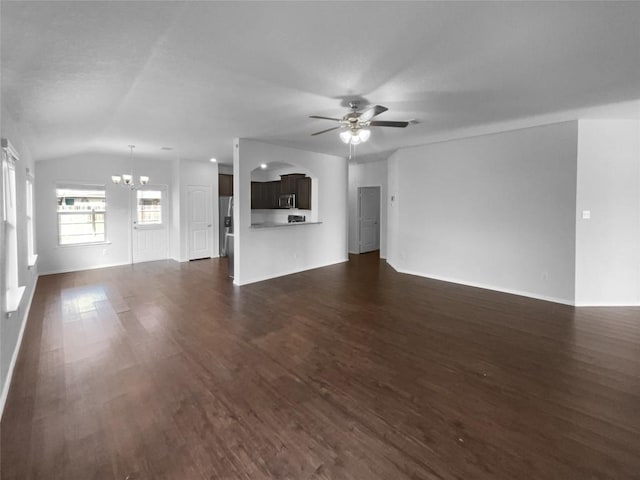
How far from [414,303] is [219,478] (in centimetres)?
361

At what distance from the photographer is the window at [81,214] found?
664cm

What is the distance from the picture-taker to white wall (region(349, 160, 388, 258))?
8.34 metres

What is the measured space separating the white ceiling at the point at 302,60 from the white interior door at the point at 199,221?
3.83 m

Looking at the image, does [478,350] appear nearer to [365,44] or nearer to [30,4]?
[365,44]

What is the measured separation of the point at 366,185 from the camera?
872 cm

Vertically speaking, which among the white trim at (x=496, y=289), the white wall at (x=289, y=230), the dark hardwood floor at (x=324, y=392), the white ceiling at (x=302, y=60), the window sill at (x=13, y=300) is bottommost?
the dark hardwood floor at (x=324, y=392)

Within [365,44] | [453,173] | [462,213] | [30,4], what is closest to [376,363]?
[365,44]

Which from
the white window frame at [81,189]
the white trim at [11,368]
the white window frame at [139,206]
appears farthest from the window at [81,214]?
the white trim at [11,368]

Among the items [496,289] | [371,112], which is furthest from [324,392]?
[496,289]

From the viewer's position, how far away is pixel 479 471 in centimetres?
169

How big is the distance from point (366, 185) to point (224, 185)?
4.08 m

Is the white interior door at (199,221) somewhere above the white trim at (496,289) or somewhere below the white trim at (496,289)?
above

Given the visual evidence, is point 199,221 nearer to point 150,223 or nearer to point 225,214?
point 225,214

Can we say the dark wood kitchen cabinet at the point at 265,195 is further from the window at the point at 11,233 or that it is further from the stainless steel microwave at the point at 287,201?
the window at the point at 11,233
